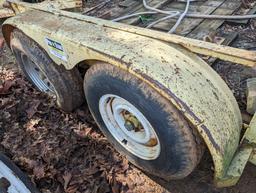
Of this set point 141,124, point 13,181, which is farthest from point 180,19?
point 13,181

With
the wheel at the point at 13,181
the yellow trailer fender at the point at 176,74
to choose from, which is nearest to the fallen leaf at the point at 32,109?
the wheel at the point at 13,181

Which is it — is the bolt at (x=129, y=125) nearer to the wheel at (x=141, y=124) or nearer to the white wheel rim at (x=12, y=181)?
the wheel at (x=141, y=124)

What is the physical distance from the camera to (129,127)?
89.7 inches

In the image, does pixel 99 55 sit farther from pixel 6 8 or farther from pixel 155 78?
pixel 6 8

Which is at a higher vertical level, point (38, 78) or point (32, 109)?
point (38, 78)

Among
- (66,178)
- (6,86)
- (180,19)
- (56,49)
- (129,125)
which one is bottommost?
(66,178)

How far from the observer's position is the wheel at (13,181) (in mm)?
2299

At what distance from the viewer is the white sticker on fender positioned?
2.26 metres

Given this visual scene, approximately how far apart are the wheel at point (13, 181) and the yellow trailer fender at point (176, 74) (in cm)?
94

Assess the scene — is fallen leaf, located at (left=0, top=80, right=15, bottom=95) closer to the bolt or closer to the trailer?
the trailer

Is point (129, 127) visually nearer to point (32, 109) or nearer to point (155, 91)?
point (155, 91)

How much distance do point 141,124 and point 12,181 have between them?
3.30 feet

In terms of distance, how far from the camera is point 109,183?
7.91ft

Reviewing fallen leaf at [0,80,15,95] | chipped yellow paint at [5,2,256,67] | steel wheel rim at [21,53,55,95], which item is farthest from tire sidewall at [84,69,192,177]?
fallen leaf at [0,80,15,95]
